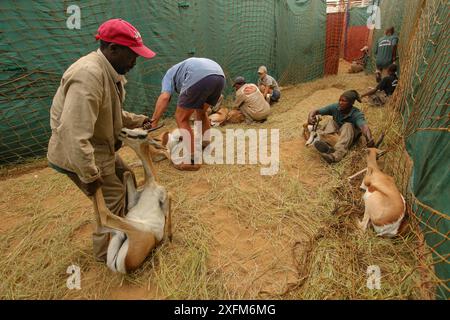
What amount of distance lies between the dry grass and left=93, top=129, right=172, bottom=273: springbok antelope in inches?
7.6

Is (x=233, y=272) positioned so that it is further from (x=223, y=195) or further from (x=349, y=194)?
(x=349, y=194)

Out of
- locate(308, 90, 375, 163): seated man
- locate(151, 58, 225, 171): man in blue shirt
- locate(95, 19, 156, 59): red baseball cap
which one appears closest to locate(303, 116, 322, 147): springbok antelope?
locate(308, 90, 375, 163): seated man

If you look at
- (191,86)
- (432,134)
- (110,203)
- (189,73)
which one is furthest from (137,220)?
(432,134)

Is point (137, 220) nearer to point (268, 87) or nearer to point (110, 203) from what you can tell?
point (110, 203)

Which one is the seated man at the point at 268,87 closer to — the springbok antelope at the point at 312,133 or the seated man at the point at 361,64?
the springbok antelope at the point at 312,133

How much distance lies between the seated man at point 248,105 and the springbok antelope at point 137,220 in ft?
11.4

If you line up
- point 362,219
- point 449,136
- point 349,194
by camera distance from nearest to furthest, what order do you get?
point 449,136 → point 362,219 → point 349,194

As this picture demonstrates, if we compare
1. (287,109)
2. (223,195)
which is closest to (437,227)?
(223,195)

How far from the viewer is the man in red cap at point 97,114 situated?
1.58m

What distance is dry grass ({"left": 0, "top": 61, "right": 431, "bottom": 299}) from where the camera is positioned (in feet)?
6.64

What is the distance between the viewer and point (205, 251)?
2.35 meters

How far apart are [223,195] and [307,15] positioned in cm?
814

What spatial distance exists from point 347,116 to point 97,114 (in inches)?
134

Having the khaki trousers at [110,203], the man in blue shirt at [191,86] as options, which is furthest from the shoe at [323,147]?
the khaki trousers at [110,203]
